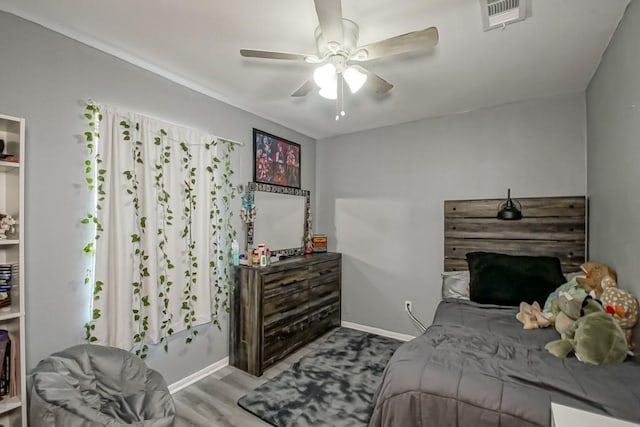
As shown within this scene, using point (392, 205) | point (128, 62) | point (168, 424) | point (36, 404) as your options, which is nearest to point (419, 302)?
point (392, 205)

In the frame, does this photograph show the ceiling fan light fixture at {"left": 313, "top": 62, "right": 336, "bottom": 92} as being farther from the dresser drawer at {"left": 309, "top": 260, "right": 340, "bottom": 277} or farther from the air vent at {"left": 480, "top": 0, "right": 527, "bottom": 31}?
the dresser drawer at {"left": 309, "top": 260, "right": 340, "bottom": 277}

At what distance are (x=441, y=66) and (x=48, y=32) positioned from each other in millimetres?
2597

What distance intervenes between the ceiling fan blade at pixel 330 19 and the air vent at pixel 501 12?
2.61 ft

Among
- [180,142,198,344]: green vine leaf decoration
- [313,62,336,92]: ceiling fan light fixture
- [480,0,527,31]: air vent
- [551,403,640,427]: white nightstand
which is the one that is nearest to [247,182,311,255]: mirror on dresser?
[180,142,198,344]: green vine leaf decoration

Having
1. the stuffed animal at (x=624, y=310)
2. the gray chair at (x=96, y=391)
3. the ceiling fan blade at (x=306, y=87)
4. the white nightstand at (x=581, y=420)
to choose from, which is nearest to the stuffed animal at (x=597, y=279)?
the stuffed animal at (x=624, y=310)

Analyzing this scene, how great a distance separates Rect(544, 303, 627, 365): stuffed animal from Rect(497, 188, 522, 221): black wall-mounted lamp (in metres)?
1.39

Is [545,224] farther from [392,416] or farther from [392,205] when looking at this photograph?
[392,416]

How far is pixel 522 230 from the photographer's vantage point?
2.87 metres

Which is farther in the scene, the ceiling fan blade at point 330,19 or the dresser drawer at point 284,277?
the dresser drawer at point 284,277

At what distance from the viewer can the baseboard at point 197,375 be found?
7.99ft

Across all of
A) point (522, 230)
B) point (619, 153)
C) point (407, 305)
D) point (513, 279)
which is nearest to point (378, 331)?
point (407, 305)

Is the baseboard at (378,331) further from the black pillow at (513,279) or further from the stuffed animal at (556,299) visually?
the stuffed animal at (556,299)

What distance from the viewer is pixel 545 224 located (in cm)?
279

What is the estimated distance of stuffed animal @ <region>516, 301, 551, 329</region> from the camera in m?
2.02
